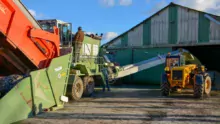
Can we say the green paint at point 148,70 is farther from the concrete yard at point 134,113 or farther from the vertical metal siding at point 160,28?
the concrete yard at point 134,113

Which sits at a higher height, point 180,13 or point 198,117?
point 180,13

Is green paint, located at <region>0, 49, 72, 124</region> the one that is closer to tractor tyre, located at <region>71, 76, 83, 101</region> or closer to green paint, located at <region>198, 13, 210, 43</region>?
tractor tyre, located at <region>71, 76, 83, 101</region>

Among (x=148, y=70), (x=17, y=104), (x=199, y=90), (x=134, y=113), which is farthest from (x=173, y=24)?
(x=17, y=104)

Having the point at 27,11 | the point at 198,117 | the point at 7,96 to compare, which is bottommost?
the point at 198,117

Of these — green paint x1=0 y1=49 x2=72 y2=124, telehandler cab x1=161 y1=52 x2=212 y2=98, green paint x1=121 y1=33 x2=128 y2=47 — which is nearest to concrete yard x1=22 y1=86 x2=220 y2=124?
green paint x1=0 y1=49 x2=72 y2=124

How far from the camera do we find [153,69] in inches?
890

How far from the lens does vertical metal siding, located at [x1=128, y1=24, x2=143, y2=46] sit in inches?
911

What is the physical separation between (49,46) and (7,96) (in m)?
2.86

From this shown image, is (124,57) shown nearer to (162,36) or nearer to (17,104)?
(162,36)

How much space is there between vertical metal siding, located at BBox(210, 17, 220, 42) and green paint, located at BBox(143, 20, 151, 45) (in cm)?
484

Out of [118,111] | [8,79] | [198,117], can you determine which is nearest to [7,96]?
[8,79]

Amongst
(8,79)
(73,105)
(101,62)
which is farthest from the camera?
(101,62)

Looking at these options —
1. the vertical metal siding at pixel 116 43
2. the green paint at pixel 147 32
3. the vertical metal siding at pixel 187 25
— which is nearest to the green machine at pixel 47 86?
the vertical metal siding at pixel 187 25

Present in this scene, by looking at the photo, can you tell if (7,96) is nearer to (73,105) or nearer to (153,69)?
(73,105)
